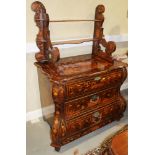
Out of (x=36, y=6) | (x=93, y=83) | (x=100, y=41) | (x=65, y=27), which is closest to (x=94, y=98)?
(x=93, y=83)

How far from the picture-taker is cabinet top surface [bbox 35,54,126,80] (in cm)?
178

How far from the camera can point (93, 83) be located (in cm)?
187

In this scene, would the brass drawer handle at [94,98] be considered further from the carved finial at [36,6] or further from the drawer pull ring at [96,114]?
the carved finial at [36,6]

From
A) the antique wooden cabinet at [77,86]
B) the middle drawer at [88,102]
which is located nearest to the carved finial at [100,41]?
the antique wooden cabinet at [77,86]

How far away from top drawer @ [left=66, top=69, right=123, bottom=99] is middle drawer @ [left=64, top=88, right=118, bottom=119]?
0.07 metres

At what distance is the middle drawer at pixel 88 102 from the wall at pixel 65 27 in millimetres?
599

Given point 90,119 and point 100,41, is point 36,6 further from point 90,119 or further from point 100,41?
point 90,119

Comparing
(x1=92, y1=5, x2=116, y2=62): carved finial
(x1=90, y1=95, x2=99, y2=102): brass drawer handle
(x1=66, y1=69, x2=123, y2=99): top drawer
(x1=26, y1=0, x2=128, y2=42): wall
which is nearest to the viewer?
(x1=66, y1=69, x2=123, y2=99): top drawer

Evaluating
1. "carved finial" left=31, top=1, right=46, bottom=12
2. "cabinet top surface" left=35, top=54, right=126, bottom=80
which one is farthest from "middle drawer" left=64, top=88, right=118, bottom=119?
"carved finial" left=31, top=1, right=46, bottom=12

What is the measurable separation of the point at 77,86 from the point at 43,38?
1.87 ft

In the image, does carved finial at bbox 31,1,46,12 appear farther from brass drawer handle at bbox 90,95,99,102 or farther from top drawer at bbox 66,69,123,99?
brass drawer handle at bbox 90,95,99,102
